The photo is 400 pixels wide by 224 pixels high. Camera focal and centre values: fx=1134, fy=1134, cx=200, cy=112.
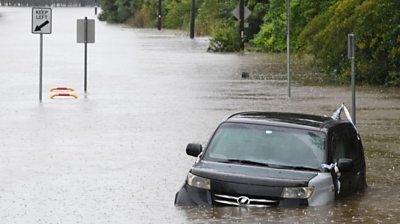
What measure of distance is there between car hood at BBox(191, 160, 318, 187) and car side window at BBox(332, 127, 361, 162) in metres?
0.91

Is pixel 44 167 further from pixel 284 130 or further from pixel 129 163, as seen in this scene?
pixel 284 130

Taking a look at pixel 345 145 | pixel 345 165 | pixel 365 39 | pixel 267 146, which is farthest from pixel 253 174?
pixel 365 39

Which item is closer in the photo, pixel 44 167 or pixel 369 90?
pixel 44 167

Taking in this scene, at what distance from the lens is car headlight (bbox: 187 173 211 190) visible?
1346 cm

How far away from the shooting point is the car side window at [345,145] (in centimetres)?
1444

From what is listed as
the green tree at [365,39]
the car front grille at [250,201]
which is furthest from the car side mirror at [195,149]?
the green tree at [365,39]

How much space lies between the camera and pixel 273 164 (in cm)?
1375

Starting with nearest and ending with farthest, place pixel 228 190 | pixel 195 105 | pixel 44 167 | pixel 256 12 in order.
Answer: pixel 228 190
pixel 44 167
pixel 195 105
pixel 256 12

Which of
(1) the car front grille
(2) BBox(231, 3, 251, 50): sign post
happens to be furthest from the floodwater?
(2) BBox(231, 3, 251, 50): sign post

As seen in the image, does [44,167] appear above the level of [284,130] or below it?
below

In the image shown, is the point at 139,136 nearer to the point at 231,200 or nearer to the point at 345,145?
the point at 345,145

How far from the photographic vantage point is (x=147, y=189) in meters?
16.7

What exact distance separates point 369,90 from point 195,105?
24.6 feet

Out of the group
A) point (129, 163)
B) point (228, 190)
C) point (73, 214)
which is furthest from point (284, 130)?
point (129, 163)
